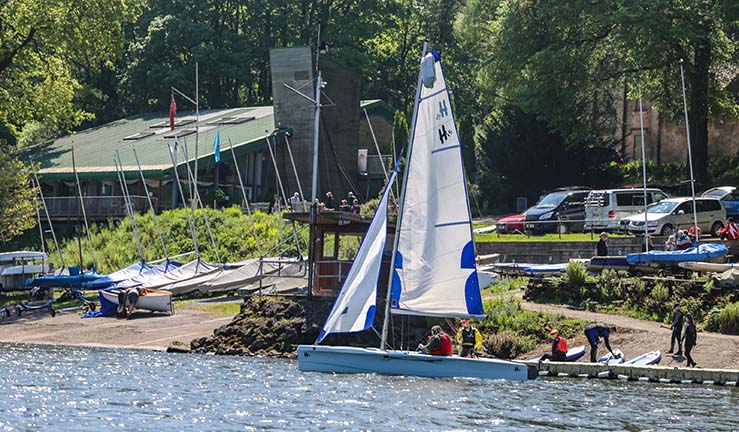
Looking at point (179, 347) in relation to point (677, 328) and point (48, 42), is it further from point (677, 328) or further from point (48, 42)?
point (48, 42)

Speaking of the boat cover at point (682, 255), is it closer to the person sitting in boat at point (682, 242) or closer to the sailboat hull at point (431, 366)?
the person sitting in boat at point (682, 242)

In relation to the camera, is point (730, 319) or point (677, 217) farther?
point (677, 217)

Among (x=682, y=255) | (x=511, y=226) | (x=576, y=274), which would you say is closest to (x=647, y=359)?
(x=576, y=274)

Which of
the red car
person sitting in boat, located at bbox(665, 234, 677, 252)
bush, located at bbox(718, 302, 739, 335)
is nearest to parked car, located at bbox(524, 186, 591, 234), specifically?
the red car

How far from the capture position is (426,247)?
31.5 m

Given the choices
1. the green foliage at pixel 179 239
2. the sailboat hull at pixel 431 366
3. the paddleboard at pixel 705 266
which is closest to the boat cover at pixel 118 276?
the green foliage at pixel 179 239

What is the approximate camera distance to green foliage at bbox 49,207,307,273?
59.8m

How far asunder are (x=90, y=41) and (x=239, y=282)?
17.9 metres

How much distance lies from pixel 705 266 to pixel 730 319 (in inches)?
166

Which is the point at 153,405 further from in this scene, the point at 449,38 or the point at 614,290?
the point at 449,38

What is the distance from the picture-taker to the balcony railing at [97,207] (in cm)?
6712

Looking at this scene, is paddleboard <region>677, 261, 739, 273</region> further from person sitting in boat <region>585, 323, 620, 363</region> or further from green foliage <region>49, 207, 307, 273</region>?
green foliage <region>49, 207, 307, 273</region>

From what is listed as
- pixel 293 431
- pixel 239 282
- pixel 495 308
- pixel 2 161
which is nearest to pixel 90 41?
pixel 2 161

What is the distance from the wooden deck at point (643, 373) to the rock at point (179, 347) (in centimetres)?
1297
